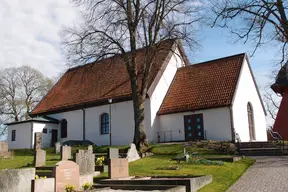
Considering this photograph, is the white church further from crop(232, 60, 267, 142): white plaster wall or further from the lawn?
the lawn

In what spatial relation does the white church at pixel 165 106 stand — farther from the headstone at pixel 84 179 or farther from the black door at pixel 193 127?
the headstone at pixel 84 179

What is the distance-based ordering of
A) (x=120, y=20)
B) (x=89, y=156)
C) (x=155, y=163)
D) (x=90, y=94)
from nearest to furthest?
(x=89, y=156) → (x=155, y=163) → (x=120, y=20) → (x=90, y=94)

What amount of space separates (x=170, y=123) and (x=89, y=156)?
39.1 feet

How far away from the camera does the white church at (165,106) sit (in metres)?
23.8

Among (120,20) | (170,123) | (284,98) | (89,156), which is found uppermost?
(120,20)

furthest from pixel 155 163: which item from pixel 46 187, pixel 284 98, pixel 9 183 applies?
pixel 284 98

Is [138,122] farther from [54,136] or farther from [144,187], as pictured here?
[54,136]

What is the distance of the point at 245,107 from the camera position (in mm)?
25469

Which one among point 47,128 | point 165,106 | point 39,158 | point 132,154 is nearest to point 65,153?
point 39,158

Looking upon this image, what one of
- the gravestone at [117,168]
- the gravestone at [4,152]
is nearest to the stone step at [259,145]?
the gravestone at [117,168]

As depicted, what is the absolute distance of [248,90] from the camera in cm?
2653

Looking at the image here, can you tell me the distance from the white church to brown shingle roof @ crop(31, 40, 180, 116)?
8cm

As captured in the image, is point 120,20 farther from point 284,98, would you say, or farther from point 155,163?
point 284,98

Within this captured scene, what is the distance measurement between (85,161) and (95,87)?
16771 millimetres
